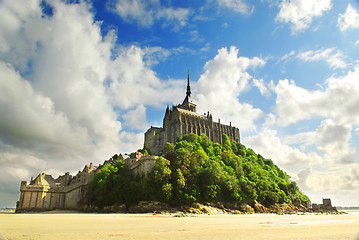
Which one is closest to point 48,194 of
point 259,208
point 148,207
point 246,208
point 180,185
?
point 148,207

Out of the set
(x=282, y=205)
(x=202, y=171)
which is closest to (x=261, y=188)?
(x=282, y=205)

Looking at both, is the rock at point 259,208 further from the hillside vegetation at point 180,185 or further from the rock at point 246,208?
the rock at point 246,208

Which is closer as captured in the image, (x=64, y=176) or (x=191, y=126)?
(x=64, y=176)

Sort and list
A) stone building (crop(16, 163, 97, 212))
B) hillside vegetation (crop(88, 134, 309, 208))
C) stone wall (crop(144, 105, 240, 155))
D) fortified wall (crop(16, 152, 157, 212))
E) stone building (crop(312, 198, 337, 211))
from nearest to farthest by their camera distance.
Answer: hillside vegetation (crop(88, 134, 309, 208)), fortified wall (crop(16, 152, 157, 212)), stone building (crop(16, 163, 97, 212)), stone building (crop(312, 198, 337, 211)), stone wall (crop(144, 105, 240, 155))

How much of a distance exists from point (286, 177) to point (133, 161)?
56903 millimetres

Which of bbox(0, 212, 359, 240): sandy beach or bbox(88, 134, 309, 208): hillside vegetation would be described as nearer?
bbox(0, 212, 359, 240): sandy beach

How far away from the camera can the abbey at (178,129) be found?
77.5 meters

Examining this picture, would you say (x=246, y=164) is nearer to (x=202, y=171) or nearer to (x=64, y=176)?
(x=202, y=171)

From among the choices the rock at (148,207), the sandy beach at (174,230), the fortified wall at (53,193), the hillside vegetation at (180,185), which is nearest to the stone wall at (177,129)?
the hillside vegetation at (180,185)

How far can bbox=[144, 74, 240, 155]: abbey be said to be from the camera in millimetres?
77500

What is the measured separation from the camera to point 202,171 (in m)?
48.6

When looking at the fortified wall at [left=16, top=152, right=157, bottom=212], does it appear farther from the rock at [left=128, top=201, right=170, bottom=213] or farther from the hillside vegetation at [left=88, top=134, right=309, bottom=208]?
the rock at [left=128, top=201, right=170, bottom=213]

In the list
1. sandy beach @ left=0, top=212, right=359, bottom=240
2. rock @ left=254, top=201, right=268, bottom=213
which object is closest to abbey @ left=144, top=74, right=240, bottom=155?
rock @ left=254, top=201, right=268, bottom=213

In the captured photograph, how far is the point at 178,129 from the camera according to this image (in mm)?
77375
